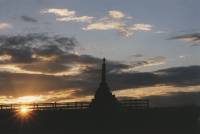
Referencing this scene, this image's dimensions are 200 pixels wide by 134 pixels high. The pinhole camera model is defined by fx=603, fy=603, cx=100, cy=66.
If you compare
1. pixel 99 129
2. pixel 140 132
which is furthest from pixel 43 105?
pixel 140 132

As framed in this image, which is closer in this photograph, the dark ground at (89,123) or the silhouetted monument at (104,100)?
the dark ground at (89,123)

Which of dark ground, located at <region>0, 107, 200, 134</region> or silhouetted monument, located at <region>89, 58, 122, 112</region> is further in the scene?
silhouetted monument, located at <region>89, 58, 122, 112</region>

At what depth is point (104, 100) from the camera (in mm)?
63250

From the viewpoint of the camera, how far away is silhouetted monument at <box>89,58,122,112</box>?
62656mm

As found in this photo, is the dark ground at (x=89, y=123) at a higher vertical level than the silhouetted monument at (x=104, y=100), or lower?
lower

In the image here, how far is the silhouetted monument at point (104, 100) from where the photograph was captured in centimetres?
6266

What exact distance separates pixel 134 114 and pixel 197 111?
705cm

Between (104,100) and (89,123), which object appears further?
(104,100)

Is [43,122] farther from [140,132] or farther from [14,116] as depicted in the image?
[140,132]

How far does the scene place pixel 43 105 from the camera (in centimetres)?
6041

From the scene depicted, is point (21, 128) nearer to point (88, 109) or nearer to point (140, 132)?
point (88, 109)

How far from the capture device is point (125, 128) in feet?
199

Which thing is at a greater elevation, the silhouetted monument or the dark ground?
the silhouetted monument

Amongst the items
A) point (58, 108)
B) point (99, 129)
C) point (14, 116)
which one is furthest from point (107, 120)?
point (14, 116)
